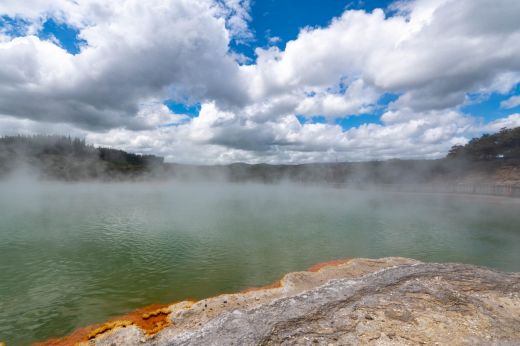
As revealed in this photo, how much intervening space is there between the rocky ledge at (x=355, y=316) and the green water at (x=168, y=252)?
2.46 metres

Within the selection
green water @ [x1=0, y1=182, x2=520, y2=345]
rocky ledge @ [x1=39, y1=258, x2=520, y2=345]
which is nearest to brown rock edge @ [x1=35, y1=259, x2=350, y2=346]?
rocky ledge @ [x1=39, y1=258, x2=520, y2=345]

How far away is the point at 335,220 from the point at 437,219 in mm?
12530

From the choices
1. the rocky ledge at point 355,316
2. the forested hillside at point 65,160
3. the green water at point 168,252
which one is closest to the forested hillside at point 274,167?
the forested hillside at point 65,160

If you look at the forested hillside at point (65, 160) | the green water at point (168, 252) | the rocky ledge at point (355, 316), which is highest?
the forested hillside at point (65, 160)

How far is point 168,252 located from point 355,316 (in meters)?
12.5

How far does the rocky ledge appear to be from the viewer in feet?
19.6

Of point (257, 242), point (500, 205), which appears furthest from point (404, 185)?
point (257, 242)

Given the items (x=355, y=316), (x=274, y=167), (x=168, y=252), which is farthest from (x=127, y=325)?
(x=274, y=167)

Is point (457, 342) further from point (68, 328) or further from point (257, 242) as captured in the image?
point (257, 242)

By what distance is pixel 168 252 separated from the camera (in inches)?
639

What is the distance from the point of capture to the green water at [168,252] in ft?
32.9

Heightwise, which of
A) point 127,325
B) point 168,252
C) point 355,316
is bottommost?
point 168,252

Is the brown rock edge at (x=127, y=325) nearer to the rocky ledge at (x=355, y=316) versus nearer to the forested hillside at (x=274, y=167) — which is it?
the rocky ledge at (x=355, y=316)

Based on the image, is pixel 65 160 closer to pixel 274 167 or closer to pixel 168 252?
pixel 274 167
